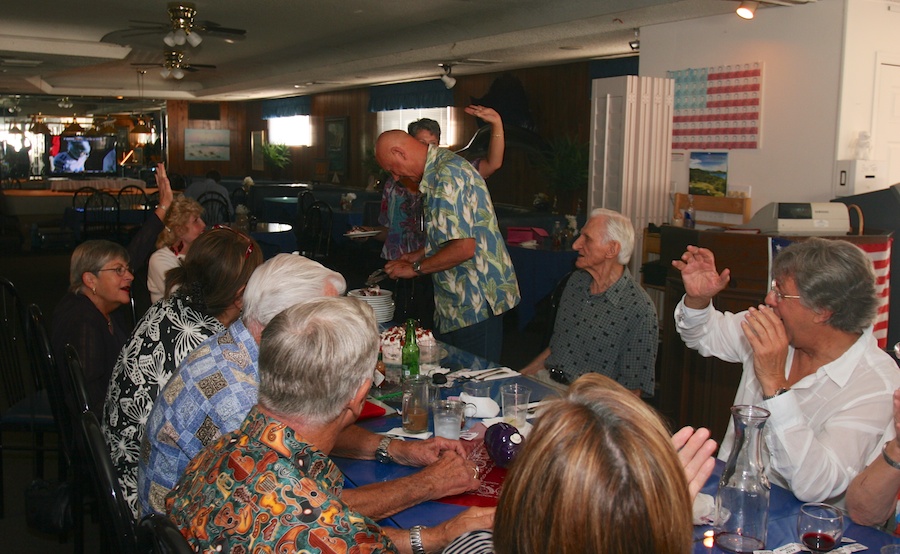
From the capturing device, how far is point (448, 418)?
2141 mm

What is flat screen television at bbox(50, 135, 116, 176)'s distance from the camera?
18.0 m

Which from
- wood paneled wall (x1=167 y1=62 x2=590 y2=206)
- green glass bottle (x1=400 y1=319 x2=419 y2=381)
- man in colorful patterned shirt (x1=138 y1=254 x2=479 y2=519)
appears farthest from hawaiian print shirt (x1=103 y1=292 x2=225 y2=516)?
wood paneled wall (x1=167 y1=62 x2=590 y2=206)

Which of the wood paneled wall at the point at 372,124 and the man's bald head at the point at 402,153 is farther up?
the wood paneled wall at the point at 372,124

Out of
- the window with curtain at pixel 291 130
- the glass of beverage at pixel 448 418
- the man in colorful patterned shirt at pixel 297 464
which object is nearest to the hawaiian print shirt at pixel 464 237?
the glass of beverage at pixel 448 418

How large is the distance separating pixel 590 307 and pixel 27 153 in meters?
17.7

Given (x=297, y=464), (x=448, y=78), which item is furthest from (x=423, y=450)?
(x=448, y=78)

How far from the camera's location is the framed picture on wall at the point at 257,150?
18.3 meters

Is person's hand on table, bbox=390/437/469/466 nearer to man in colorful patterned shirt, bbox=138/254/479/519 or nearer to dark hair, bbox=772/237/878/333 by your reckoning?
man in colorful patterned shirt, bbox=138/254/479/519

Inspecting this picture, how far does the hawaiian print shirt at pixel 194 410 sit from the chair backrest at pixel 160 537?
455 millimetres

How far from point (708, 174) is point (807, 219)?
1.80 metres

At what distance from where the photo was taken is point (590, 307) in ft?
10.1

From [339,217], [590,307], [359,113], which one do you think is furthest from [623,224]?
[359,113]

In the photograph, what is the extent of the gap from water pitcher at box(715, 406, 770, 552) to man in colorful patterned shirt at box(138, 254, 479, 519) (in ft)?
1.92

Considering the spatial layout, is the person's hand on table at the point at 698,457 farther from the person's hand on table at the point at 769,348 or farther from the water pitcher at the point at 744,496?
the person's hand on table at the point at 769,348
